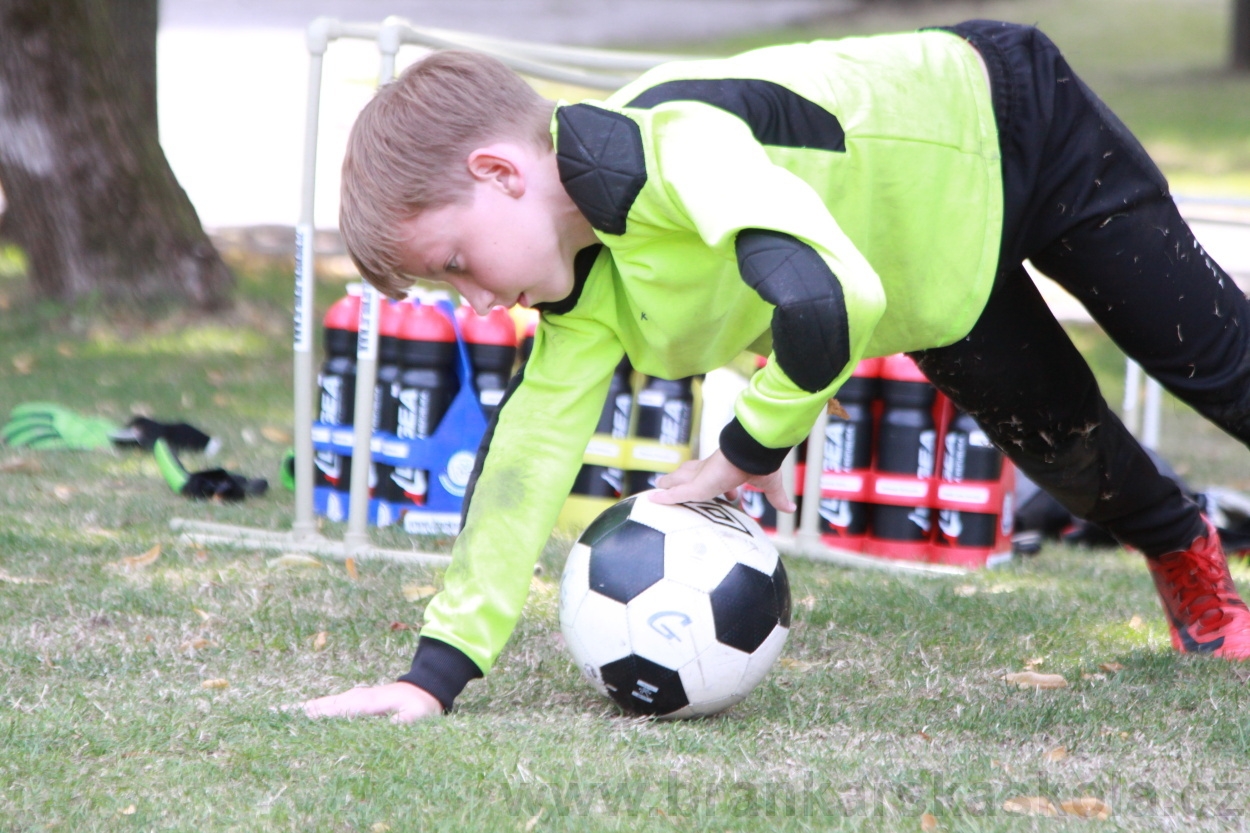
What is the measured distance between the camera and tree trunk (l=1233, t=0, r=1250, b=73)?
22219 mm

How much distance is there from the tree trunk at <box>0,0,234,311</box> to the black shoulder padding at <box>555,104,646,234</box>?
5942 millimetres

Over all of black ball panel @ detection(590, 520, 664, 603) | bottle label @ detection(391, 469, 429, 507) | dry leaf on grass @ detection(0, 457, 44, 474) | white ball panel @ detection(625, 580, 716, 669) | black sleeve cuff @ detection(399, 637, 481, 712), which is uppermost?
black ball panel @ detection(590, 520, 664, 603)

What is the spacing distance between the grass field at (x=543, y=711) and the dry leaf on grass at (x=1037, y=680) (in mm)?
34

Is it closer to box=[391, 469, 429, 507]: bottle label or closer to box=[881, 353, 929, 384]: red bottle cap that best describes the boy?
box=[881, 353, 929, 384]: red bottle cap

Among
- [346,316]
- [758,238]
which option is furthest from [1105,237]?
[346,316]

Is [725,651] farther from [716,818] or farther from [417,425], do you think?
[417,425]

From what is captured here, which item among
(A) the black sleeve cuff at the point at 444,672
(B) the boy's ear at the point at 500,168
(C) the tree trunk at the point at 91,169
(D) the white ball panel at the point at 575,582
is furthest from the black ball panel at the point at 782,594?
(C) the tree trunk at the point at 91,169

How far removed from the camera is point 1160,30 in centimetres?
2753

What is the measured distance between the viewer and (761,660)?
2623 mm

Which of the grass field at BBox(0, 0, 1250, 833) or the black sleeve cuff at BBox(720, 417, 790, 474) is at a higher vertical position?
the black sleeve cuff at BBox(720, 417, 790, 474)

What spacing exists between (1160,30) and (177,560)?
27.7 metres

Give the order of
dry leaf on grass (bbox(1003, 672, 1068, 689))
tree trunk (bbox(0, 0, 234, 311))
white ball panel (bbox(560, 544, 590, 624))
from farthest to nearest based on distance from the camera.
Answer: tree trunk (bbox(0, 0, 234, 311))
dry leaf on grass (bbox(1003, 672, 1068, 689))
white ball panel (bbox(560, 544, 590, 624))

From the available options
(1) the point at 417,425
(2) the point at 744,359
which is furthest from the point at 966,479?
(2) the point at 744,359

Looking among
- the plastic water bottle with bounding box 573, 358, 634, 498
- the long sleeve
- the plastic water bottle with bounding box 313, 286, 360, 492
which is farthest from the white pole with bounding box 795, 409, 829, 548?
the long sleeve
